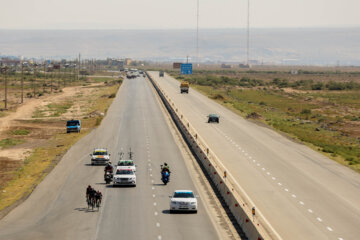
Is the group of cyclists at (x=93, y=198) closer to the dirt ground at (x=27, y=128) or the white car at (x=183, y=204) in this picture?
the white car at (x=183, y=204)

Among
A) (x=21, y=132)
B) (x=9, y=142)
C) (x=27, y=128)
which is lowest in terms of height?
(x=9, y=142)

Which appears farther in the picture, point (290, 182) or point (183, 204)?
point (290, 182)

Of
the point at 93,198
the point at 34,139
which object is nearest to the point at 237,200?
the point at 93,198

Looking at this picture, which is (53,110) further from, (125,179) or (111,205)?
(111,205)

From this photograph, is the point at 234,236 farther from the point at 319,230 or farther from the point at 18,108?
the point at 18,108

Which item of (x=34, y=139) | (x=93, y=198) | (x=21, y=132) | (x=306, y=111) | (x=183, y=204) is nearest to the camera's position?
(x=183, y=204)

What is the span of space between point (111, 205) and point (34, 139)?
4416cm

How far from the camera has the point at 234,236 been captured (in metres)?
33.3

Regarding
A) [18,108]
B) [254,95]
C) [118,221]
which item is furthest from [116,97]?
[118,221]

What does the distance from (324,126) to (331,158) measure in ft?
118

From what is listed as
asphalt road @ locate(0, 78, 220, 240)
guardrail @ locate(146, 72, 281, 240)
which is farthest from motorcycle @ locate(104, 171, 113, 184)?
guardrail @ locate(146, 72, 281, 240)

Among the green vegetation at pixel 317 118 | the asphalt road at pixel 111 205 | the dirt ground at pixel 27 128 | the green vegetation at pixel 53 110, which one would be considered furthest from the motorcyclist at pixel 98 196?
the green vegetation at pixel 53 110

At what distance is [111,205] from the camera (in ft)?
134

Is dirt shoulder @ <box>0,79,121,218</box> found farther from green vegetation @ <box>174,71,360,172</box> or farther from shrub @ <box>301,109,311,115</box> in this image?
shrub @ <box>301,109,311,115</box>
